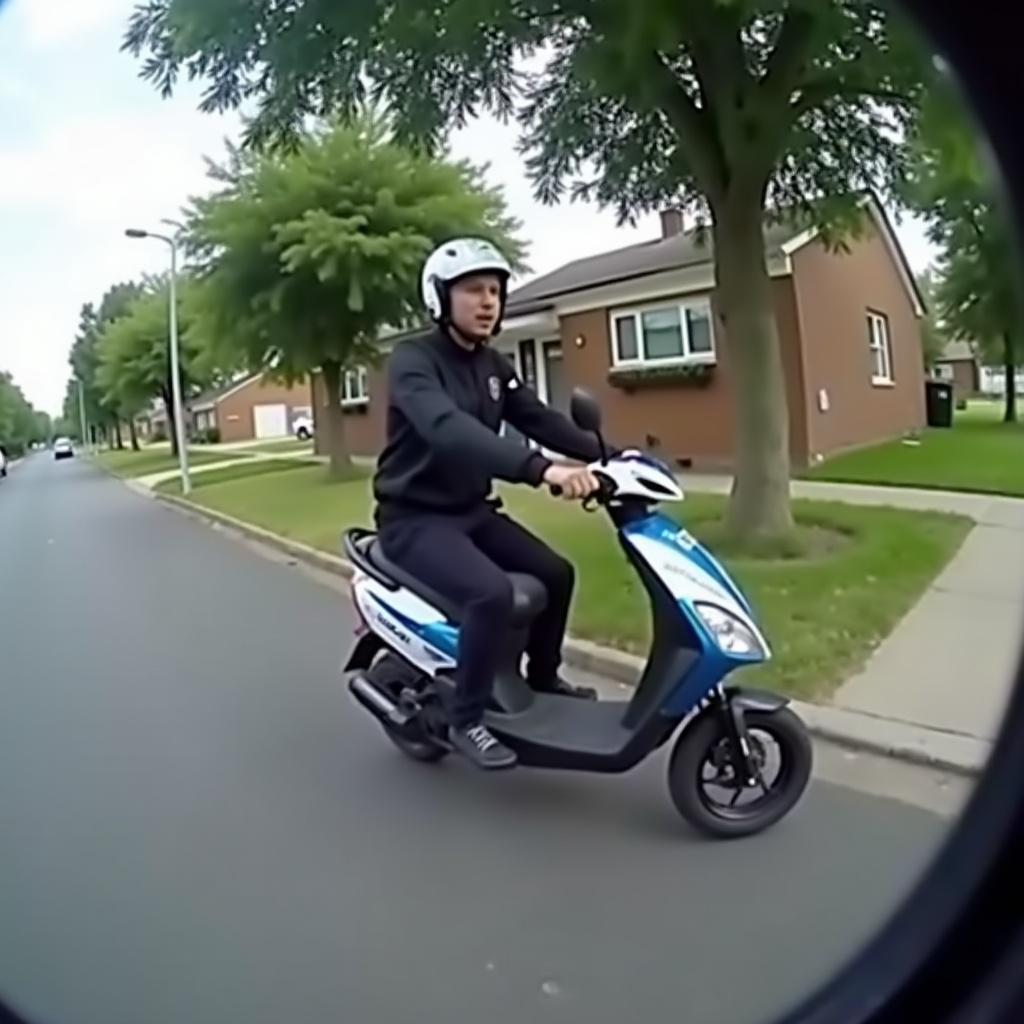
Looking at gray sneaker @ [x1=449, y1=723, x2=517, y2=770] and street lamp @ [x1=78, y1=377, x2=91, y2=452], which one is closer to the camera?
gray sneaker @ [x1=449, y1=723, x2=517, y2=770]

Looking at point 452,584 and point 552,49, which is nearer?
point 452,584

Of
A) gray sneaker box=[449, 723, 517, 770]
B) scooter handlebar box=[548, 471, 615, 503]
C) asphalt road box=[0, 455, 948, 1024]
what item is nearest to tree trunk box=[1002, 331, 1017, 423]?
asphalt road box=[0, 455, 948, 1024]

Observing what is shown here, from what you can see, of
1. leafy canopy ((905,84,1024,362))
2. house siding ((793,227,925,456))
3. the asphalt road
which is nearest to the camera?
leafy canopy ((905,84,1024,362))

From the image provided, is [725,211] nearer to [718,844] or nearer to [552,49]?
[552,49]

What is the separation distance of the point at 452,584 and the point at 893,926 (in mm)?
1636

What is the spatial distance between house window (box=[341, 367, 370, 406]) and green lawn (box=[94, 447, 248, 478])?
2694 millimetres

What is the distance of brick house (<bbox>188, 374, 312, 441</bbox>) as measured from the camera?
5.86m

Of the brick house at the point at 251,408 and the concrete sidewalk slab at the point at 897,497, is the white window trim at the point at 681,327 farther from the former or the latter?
the brick house at the point at 251,408

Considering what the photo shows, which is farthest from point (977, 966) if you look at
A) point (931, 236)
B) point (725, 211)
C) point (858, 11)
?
point (725, 211)

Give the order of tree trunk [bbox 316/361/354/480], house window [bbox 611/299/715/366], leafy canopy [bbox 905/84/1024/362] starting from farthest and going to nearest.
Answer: house window [bbox 611/299/715/366] < tree trunk [bbox 316/361/354/480] < leafy canopy [bbox 905/84/1024/362]

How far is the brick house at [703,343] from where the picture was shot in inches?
173

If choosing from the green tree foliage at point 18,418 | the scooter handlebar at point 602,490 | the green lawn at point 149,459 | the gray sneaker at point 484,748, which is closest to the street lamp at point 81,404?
the green tree foliage at point 18,418

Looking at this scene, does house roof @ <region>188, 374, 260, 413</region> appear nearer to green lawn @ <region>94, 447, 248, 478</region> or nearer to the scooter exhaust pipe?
green lawn @ <region>94, 447, 248, 478</region>

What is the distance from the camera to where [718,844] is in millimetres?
2330
